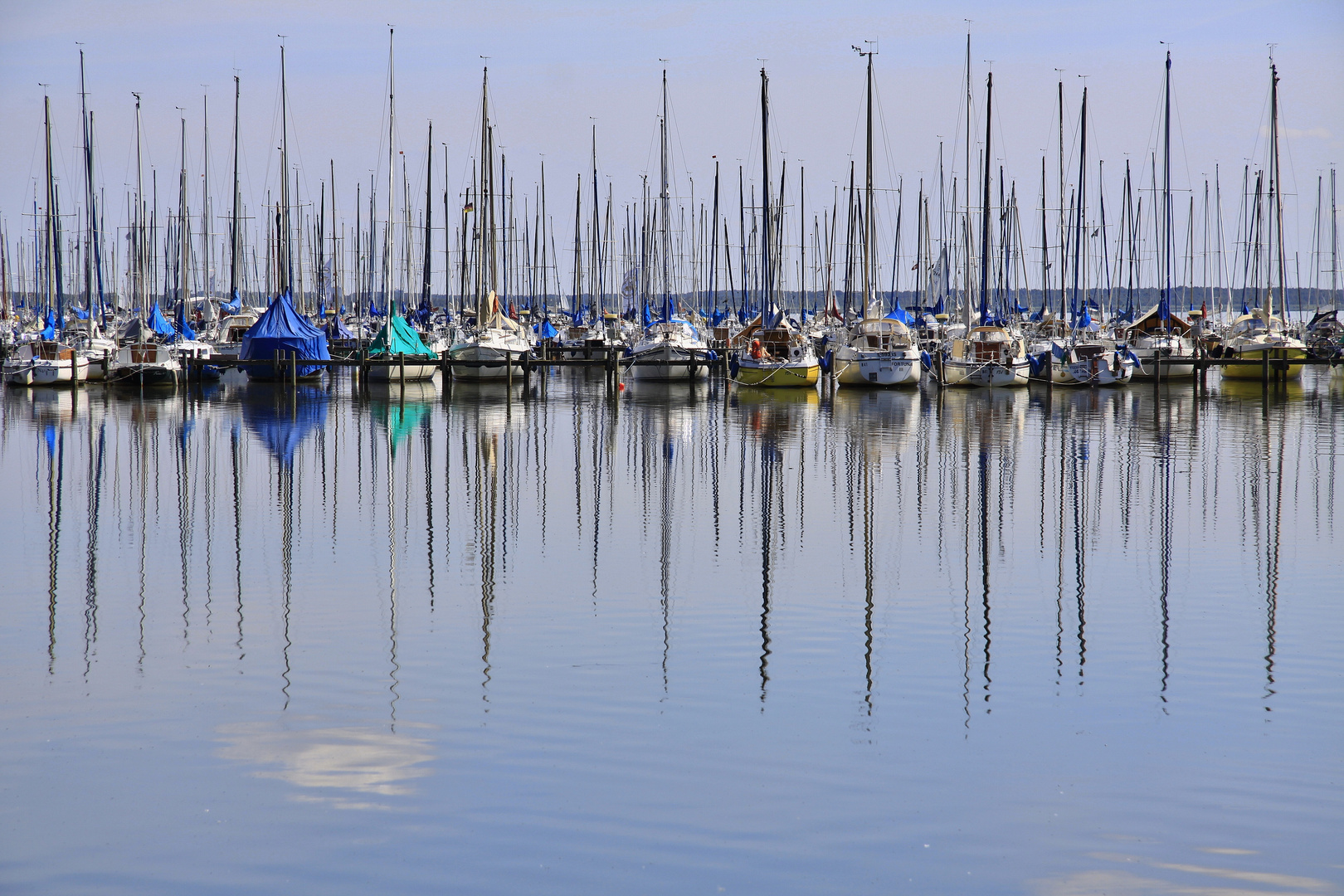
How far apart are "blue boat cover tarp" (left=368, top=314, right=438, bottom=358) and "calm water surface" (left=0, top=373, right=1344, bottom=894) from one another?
26463mm

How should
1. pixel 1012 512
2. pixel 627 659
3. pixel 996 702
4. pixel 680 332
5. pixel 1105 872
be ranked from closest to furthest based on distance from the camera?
pixel 1105 872
pixel 996 702
pixel 627 659
pixel 1012 512
pixel 680 332

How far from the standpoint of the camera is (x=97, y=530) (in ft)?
62.4

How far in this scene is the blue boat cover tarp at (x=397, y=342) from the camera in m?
51.3

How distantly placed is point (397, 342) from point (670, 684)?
4167cm

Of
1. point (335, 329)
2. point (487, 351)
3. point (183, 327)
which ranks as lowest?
point (487, 351)

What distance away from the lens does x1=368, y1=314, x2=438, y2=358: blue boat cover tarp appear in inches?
2021

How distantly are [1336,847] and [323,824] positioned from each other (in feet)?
20.7

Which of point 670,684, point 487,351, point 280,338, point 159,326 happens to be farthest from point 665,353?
point 670,684

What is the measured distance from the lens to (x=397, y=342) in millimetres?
51438

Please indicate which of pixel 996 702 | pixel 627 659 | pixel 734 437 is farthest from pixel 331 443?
pixel 996 702

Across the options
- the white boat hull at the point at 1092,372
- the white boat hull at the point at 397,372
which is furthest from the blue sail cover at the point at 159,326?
the white boat hull at the point at 1092,372

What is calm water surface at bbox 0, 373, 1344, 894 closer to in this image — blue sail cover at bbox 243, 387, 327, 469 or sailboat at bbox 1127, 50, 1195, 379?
blue sail cover at bbox 243, 387, 327, 469

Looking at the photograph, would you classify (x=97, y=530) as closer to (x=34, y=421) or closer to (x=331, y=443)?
(x=331, y=443)

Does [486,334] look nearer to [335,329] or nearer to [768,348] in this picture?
[768,348]
